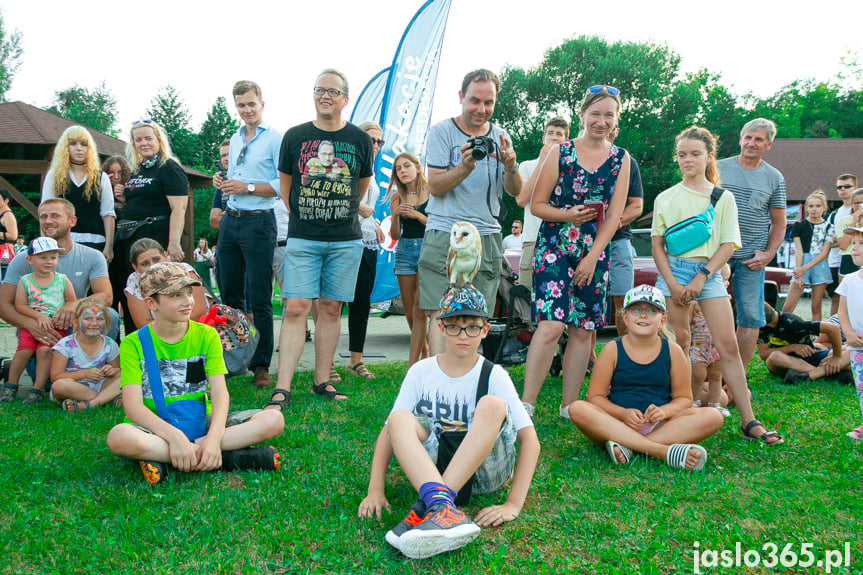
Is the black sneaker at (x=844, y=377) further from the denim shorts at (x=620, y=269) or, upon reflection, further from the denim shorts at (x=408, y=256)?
the denim shorts at (x=408, y=256)

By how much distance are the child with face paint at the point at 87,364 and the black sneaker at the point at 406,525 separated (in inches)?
126

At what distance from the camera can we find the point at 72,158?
568cm

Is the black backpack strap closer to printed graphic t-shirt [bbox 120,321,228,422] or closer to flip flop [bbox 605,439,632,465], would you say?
flip flop [bbox 605,439,632,465]

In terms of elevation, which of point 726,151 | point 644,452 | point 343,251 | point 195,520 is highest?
point 726,151

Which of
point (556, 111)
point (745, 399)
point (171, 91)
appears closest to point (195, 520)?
point (745, 399)

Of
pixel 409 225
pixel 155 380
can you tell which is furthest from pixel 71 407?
pixel 409 225

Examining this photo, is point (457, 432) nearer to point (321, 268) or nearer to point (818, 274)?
point (321, 268)

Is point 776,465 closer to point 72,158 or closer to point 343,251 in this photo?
point 343,251

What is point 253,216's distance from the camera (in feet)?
18.2

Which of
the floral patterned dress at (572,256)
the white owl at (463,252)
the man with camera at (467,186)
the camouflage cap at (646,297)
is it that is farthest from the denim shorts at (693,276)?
the white owl at (463,252)

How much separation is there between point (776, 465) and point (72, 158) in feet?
19.3

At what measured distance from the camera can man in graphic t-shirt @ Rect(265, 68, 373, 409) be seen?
4848mm

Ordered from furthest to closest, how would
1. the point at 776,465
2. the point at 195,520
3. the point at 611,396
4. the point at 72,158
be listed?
the point at 72,158
the point at 611,396
the point at 776,465
the point at 195,520

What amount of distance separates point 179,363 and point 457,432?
157cm
